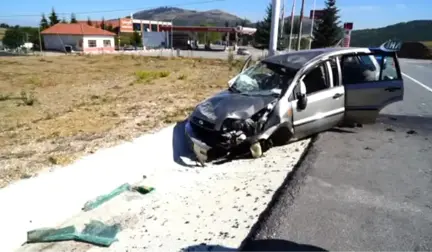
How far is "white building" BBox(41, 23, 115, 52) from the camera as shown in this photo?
200 ft

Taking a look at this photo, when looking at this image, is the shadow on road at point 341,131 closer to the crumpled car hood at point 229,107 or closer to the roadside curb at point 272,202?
the roadside curb at point 272,202

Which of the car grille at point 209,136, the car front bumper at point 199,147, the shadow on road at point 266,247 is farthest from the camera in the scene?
the car front bumper at point 199,147

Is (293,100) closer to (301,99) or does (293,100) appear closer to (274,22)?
(301,99)

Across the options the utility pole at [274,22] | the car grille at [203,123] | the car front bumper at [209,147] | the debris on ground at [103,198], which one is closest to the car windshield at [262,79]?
the car grille at [203,123]

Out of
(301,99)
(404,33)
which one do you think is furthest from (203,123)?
(404,33)

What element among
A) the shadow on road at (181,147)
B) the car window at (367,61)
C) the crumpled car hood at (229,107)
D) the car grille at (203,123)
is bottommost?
the shadow on road at (181,147)

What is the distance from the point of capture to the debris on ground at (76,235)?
384 centimetres

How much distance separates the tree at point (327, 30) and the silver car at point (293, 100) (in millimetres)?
50589

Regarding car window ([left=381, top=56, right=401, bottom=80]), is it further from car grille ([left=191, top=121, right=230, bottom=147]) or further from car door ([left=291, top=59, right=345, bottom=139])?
car grille ([left=191, top=121, right=230, bottom=147])

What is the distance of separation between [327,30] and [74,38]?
43446 millimetres

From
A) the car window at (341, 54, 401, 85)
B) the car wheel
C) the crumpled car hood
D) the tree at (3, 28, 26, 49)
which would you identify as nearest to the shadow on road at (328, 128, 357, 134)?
the car window at (341, 54, 401, 85)

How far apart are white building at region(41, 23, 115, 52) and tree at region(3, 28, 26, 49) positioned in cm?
416

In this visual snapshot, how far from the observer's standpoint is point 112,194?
4.84 meters

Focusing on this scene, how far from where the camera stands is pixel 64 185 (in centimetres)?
440
